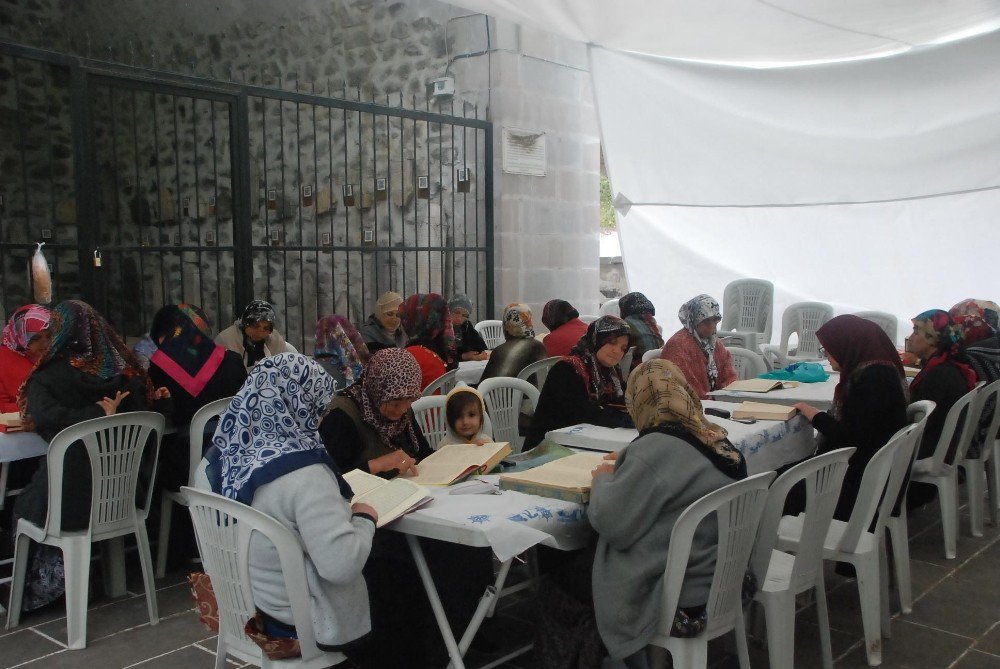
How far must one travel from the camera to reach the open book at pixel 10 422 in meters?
3.60

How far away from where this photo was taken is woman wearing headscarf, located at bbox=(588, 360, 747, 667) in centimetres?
242

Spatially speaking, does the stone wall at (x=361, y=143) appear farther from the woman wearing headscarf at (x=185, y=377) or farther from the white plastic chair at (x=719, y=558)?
the white plastic chair at (x=719, y=558)

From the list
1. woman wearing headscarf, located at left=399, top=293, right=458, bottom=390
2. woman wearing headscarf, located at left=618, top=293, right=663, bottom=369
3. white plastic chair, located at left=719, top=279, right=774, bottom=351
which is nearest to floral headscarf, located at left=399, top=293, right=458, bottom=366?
woman wearing headscarf, located at left=399, top=293, right=458, bottom=390

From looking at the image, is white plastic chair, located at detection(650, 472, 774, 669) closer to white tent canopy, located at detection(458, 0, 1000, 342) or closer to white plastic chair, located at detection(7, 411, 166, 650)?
white plastic chair, located at detection(7, 411, 166, 650)

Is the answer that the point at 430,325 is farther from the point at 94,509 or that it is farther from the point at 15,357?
the point at 94,509

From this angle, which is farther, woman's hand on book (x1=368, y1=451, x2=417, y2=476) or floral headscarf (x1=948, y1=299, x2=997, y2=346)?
floral headscarf (x1=948, y1=299, x2=997, y2=346)

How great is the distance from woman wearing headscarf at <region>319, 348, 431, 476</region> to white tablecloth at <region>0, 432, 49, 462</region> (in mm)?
1344

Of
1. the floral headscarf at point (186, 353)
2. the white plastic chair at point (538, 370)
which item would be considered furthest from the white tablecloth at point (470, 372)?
the floral headscarf at point (186, 353)

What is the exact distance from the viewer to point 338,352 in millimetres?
4773

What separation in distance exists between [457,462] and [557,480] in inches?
15.6

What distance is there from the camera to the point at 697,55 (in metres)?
7.50

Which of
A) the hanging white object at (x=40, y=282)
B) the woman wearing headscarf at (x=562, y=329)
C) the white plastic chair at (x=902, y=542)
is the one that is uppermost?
the hanging white object at (x=40, y=282)

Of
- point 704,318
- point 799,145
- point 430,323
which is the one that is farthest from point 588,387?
point 799,145

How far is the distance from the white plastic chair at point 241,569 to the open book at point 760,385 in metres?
2.85
